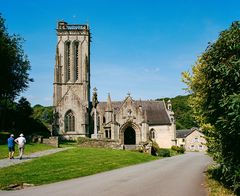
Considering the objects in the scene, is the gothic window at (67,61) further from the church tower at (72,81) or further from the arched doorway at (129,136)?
the arched doorway at (129,136)

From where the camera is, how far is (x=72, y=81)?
2430 inches

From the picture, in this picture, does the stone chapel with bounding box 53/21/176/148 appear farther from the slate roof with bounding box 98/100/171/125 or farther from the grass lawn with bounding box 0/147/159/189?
the grass lawn with bounding box 0/147/159/189

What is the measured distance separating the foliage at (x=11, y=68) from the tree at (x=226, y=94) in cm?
3011

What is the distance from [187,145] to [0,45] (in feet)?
197

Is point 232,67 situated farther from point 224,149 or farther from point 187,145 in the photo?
point 187,145

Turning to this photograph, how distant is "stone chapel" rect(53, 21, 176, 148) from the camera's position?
56.2m

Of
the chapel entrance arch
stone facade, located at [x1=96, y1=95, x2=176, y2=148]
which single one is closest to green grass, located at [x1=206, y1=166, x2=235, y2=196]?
stone facade, located at [x1=96, y1=95, x2=176, y2=148]

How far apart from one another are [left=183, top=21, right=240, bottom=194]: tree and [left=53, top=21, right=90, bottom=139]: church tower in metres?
44.1

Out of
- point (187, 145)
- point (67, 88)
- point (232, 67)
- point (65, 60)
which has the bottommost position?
point (187, 145)

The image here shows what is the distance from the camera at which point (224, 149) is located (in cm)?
1386

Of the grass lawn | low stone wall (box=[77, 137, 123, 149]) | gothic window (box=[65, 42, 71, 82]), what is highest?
gothic window (box=[65, 42, 71, 82])

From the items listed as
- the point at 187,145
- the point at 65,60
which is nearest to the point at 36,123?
the point at 65,60

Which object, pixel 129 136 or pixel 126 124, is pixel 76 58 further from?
pixel 129 136

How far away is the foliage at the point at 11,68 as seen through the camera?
1597 inches
